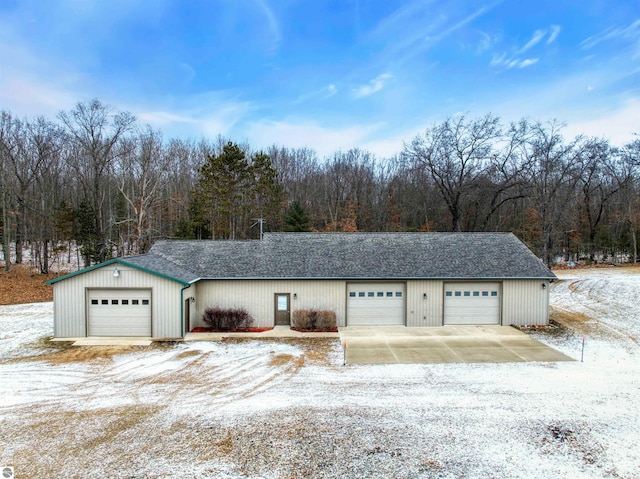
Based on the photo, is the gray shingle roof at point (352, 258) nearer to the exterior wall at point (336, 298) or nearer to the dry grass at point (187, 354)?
the exterior wall at point (336, 298)

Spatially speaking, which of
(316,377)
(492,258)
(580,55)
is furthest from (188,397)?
(580,55)

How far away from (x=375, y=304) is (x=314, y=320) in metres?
2.83

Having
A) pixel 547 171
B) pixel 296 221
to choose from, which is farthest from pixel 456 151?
pixel 296 221

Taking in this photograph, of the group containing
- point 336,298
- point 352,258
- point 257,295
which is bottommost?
point 336,298

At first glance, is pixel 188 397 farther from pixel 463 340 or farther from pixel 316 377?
pixel 463 340

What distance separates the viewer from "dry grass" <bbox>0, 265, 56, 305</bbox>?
22894 millimetres

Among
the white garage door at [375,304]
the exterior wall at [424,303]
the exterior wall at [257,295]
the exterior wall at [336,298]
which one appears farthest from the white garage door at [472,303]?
the exterior wall at [257,295]

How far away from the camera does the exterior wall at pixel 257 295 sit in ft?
53.4

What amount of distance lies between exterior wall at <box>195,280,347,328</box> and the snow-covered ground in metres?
3.22

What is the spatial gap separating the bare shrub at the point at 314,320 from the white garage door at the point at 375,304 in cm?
103

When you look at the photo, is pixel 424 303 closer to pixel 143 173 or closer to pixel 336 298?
pixel 336 298

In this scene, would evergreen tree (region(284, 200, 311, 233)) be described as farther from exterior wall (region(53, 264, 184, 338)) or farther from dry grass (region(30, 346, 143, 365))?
dry grass (region(30, 346, 143, 365))

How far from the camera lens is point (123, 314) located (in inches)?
575

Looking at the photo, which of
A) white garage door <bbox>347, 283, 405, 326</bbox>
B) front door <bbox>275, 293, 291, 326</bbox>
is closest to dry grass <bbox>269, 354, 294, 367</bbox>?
front door <bbox>275, 293, 291, 326</bbox>
